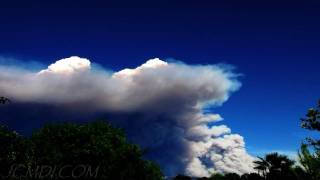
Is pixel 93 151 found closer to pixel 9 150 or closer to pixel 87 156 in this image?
pixel 87 156

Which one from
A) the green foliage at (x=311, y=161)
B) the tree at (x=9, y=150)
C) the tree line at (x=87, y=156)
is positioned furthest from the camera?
the tree line at (x=87, y=156)

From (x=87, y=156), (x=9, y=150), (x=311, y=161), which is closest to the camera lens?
(x=311, y=161)

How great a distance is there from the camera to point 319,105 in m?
27.3

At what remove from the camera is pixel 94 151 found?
68062mm

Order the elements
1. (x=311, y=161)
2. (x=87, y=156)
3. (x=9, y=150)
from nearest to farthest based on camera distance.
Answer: (x=311, y=161) < (x=9, y=150) < (x=87, y=156)

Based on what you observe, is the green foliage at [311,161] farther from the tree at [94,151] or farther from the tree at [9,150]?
the tree at [94,151]

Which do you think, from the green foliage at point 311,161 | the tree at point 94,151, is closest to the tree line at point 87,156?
the tree at point 94,151

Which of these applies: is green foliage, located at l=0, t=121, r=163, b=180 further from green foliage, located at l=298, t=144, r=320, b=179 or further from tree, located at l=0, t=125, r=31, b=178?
green foliage, located at l=298, t=144, r=320, b=179

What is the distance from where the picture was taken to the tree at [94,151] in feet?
216

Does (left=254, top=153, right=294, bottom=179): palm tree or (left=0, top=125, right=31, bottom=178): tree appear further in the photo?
(left=254, top=153, right=294, bottom=179): palm tree

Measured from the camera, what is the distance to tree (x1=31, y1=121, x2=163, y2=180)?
65.8 m

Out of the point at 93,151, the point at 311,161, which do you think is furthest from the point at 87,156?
the point at 311,161

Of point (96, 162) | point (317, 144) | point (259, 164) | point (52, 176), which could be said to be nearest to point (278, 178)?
point (259, 164)

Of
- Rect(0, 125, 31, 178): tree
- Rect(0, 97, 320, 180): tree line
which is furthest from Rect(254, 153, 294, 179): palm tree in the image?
Rect(0, 125, 31, 178): tree
